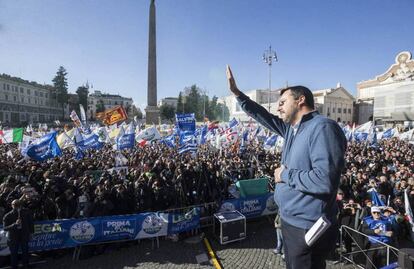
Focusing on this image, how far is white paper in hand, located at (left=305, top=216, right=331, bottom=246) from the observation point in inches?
65.2

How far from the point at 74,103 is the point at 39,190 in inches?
3879

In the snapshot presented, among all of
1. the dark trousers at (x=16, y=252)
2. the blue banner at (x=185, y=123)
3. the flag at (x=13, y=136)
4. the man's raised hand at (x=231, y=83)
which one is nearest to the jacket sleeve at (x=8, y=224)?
the dark trousers at (x=16, y=252)

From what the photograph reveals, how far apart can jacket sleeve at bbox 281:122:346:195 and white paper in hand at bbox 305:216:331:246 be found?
187mm

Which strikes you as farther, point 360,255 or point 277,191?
point 360,255

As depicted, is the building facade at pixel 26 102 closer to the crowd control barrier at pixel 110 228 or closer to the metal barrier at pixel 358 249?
the crowd control barrier at pixel 110 228

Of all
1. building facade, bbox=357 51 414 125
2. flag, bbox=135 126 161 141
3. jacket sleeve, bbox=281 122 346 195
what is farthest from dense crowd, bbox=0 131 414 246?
building facade, bbox=357 51 414 125

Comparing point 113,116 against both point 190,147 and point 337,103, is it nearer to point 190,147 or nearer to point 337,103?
point 190,147

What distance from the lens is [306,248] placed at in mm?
1786

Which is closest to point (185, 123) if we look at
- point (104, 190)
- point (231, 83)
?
point (104, 190)

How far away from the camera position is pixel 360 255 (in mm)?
7105

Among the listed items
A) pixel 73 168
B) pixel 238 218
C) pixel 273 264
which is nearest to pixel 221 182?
pixel 238 218

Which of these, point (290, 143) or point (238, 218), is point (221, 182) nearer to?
point (238, 218)

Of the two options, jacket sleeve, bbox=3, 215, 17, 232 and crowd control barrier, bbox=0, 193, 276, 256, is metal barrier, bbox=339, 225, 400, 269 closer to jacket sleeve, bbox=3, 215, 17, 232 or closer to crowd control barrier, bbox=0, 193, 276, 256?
crowd control barrier, bbox=0, 193, 276, 256

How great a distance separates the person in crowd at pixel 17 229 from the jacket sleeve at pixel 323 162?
280 inches
